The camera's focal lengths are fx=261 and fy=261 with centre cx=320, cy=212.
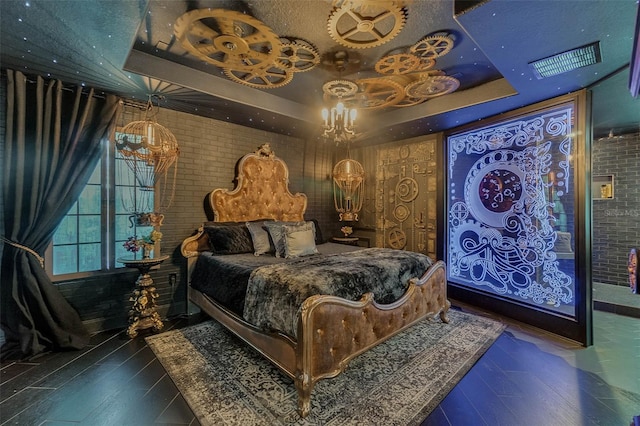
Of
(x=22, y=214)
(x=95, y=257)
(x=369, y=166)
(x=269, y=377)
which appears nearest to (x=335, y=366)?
(x=269, y=377)

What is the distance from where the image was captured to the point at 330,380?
2137mm

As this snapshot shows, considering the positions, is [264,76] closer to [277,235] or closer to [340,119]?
[340,119]

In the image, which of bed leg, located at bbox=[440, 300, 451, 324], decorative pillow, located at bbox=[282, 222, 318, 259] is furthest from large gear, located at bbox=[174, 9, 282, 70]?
bed leg, located at bbox=[440, 300, 451, 324]

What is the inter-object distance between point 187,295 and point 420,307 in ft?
9.69

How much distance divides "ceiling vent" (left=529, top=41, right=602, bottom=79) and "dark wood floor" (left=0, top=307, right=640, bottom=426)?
8.86ft

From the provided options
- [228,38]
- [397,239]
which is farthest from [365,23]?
[397,239]

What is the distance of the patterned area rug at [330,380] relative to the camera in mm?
1759

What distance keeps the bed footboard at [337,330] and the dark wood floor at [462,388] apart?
0.65m

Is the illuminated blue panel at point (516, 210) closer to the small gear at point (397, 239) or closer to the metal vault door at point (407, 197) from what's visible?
the metal vault door at point (407, 197)

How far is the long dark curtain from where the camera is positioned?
7.97 feet

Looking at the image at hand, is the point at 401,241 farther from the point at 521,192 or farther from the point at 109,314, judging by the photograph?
the point at 109,314

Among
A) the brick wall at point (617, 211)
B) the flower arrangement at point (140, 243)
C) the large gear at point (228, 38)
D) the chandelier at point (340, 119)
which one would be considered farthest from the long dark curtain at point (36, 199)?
the brick wall at point (617, 211)

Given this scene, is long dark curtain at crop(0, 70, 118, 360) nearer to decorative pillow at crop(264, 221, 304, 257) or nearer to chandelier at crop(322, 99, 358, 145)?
decorative pillow at crop(264, 221, 304, 257)

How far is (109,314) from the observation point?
3041 millimetres
